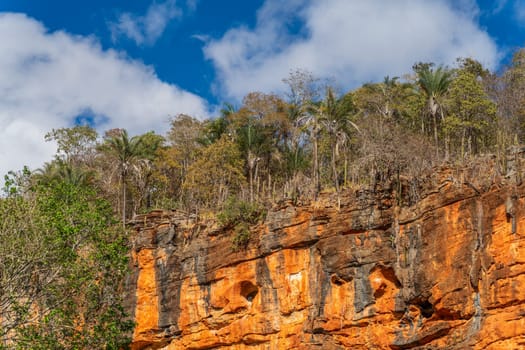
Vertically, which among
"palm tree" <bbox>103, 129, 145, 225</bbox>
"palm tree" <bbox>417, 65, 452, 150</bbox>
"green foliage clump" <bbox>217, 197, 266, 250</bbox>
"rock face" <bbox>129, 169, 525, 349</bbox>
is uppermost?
"palm tree" <bbox>417, 65, 452, 150</bbox>

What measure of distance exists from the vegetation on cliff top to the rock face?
1.22 meters

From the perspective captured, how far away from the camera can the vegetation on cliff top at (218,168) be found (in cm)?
2466

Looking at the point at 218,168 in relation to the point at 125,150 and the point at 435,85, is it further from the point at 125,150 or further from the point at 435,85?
the point at 435,85

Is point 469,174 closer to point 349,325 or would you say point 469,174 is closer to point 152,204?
point 349,325

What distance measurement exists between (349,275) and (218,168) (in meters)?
12.7

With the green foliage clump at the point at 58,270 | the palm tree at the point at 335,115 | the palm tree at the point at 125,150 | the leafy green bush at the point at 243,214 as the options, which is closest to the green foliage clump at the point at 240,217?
the leafy green bush at the point at 243,214

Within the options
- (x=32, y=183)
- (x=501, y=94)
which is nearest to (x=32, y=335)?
(x=32, y=183)

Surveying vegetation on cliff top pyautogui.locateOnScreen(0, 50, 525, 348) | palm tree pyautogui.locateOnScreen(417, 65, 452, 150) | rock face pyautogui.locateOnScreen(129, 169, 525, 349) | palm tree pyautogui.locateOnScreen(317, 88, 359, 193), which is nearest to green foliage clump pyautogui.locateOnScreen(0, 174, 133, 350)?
vegetation on cliff top pyautogui.locateOnScreen(0, 50, 525, 348)

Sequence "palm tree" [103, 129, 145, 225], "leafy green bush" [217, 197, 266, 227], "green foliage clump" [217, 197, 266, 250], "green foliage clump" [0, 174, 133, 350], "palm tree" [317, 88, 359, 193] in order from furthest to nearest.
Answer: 1. "palm tree" [103, 129, 145, 225]
2. "palm tree" [317, 88, 359, 193]
3. "leafy green bush" [217, 197, 266, 227]
4. "green foliage clump" [217, 197, 266, 250]
5. "green foliage clump" [0, 174, 133, 350]

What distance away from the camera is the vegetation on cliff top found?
2466 centimetres

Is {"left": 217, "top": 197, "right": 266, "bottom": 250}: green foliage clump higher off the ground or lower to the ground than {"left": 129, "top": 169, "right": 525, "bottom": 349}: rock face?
higher

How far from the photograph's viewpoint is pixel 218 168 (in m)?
39.0

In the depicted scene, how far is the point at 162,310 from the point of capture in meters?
32.7

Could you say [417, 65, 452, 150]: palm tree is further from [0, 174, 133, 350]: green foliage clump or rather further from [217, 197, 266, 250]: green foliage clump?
[0, 174, 133, 350]: green foliage clump
